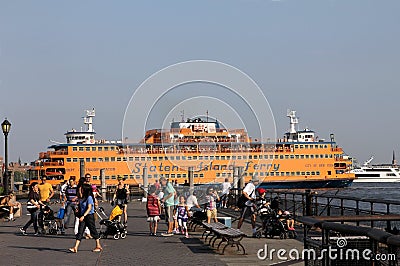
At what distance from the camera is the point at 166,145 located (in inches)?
2926

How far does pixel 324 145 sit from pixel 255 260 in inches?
2830

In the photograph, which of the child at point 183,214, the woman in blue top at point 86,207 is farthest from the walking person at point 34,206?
the woman in blue top at point 86,207

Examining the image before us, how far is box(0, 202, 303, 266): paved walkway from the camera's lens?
1271 centimetres

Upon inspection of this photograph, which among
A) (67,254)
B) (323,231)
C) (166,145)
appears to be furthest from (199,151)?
(323,231)

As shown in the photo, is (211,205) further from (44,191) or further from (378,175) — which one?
(378,175)

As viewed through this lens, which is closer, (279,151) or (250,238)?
(250,238)

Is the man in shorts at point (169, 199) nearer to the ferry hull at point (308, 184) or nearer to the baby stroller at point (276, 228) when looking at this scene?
the baby stroller at point (276, 228)

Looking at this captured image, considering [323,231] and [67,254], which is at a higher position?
[323,231]

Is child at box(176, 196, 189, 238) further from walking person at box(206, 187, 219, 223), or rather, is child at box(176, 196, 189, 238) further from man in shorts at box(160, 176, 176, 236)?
walking person at box(206, 187, 219, 223)

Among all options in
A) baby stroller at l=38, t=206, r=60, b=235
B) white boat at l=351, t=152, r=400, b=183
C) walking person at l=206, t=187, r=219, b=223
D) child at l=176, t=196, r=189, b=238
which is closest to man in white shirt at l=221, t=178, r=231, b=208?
walking person at l=206, t=187, r=219, b=223

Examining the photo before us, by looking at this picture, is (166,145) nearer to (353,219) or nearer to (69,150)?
(69,150)

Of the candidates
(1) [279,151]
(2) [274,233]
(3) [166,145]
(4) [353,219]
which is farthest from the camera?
(1) [279,151]

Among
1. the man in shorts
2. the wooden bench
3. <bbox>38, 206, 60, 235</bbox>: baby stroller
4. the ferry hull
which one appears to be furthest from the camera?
the ferry hull

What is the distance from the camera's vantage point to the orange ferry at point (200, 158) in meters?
73.8
